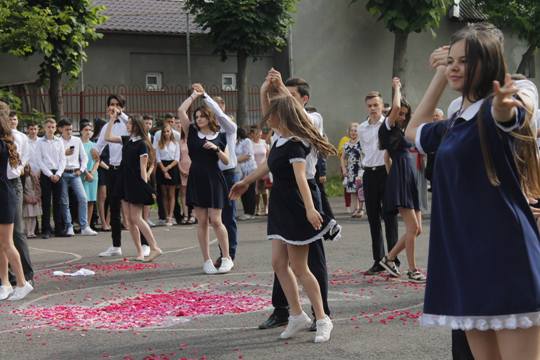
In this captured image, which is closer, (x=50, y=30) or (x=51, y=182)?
(x=51, y=182)

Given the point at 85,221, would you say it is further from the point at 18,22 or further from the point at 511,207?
the point at 511,207

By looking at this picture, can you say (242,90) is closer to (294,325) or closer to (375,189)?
(375,189)

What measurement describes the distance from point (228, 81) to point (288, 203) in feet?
83.3

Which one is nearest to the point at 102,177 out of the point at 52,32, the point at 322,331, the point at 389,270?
the point at 52,32

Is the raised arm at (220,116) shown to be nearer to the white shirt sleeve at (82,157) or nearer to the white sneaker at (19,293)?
the white sneaker at (19,293)

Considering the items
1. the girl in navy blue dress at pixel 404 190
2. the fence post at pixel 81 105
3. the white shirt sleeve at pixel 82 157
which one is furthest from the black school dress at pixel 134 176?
the fence post at pixel 81 105

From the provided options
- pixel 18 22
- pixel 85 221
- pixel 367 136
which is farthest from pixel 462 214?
pixel 18 22

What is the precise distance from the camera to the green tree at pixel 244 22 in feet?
86.6

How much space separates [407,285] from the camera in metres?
9.98

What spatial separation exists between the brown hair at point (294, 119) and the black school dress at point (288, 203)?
0.25 ft

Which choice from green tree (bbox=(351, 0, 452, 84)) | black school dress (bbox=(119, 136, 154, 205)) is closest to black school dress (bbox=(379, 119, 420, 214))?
black school dress (bbox=(119, 136, 154, 205))

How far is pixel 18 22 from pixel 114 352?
14.8m

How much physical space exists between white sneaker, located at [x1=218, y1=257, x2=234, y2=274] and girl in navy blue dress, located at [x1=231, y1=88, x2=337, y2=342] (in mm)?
3903

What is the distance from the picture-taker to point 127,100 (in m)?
28.7
